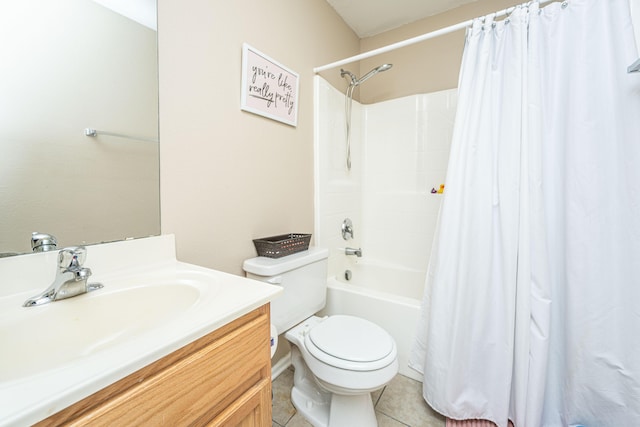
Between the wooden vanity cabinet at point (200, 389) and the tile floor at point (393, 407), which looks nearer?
the wooden vanity cabinet at point (200, 389)

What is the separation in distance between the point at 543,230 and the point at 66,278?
1608mm

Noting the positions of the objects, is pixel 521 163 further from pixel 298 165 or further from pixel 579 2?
pixel 298 165

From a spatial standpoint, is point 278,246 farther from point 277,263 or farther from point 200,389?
point 200,389

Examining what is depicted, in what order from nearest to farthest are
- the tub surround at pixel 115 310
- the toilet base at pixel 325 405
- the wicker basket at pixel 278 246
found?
the tub surround at pixel 115 310 < the toilet base at pixel 325 405 < the wicker basket at pixel 278 246

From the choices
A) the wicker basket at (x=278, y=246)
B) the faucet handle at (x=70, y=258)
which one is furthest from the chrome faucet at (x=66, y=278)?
the wicker basket at (x=278, y=246)

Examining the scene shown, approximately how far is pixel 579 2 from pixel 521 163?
26.1 inches

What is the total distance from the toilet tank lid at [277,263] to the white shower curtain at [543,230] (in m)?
0.62

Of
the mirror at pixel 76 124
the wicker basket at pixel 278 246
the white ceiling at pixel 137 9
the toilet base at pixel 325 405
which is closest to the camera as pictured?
the mirror at pixel 76 124

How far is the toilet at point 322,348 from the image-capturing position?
1018 millimetres

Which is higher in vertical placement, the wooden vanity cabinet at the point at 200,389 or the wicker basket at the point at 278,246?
the wicker basket at the point at 278,246

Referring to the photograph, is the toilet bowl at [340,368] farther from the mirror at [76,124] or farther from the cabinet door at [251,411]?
the mirror at [76,124]

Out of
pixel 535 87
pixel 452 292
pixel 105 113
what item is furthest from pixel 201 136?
pixel 535 87

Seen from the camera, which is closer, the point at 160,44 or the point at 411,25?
the point at 160,44

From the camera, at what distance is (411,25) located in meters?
2.11
